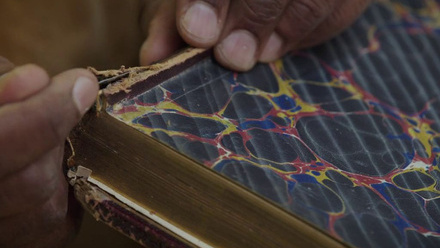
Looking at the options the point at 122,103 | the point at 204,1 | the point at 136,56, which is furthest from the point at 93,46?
the point at 122,103

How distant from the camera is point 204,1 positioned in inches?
26.8

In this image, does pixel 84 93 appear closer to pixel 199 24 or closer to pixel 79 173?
pixel 79 173

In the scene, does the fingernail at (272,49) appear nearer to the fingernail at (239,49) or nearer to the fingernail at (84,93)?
the fingernail at (239,49)

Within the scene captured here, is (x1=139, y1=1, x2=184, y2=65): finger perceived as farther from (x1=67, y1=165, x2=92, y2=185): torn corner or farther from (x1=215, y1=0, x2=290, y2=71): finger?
(x1=67, y1=165, x2=92, y2=185): torn corner

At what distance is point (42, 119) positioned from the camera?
441mm

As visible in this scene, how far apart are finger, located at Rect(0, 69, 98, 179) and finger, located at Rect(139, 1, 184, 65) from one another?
0.88ft

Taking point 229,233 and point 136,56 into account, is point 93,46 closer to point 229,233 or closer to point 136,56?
point 136,56

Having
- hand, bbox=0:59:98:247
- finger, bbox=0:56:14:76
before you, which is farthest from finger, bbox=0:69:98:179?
finger, bbox=0:56:14:76

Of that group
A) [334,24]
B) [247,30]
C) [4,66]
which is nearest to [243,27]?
[247,30]

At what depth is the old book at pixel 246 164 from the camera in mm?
487

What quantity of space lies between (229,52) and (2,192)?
0.31m

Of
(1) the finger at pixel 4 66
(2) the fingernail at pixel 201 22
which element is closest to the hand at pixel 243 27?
(2) the fingernail at pixel 201 22

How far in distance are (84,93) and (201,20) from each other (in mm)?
231

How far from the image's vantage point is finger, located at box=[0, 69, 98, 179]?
432 mm
